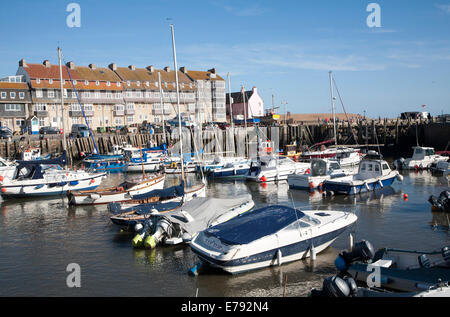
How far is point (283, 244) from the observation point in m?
15.1

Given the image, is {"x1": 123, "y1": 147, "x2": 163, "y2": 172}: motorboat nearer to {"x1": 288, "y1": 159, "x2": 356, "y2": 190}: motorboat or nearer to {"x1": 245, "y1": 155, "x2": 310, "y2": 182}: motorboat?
{"x1": 245, "y1": 155, "x2": 310, "y2": 182}: motorboat

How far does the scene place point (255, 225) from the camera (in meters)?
15.6

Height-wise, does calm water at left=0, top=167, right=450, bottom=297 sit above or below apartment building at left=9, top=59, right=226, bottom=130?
below

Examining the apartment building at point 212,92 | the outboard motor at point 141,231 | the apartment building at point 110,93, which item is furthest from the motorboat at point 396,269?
the apartment building at point 212,92

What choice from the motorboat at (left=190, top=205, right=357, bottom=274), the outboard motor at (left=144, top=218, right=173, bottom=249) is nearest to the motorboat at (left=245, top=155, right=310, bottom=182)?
the outboard motor at (left=144, top=218, right=173, bottom=249)

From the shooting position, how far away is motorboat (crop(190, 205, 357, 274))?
14.4 metres

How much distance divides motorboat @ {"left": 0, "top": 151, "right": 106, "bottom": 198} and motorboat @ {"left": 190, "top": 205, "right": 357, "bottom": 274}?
21.0 metres

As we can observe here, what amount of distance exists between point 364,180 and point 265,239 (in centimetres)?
1691

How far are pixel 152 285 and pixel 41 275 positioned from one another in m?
4.65

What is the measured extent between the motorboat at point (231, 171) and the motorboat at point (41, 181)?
1156cm
